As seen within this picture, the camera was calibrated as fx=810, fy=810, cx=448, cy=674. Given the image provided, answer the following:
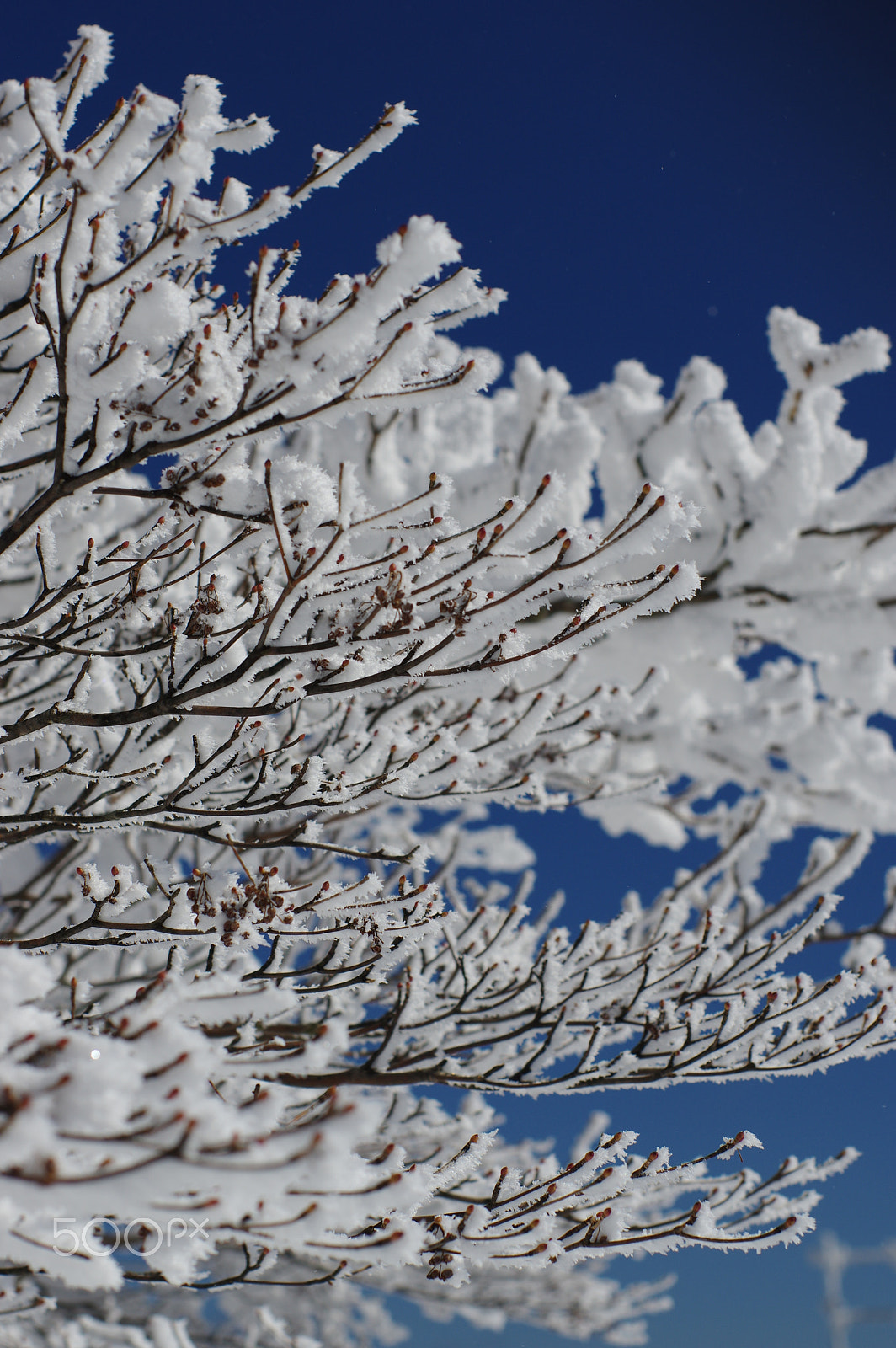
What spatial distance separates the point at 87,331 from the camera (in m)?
1.68

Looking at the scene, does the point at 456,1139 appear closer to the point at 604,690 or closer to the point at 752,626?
the point at 604,690

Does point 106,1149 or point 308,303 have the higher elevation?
point 308,303

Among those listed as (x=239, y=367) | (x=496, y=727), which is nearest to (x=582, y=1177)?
(x=496, y=727)

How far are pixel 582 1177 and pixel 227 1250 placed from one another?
3.93 metres

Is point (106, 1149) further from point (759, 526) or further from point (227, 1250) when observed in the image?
point (227, 1250)

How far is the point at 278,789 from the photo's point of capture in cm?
228

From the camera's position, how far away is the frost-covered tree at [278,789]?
1234 mm

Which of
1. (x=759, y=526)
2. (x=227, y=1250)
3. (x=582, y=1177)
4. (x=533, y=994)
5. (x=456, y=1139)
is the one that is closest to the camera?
(x=582, y=1177)

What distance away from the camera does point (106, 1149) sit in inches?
41.6

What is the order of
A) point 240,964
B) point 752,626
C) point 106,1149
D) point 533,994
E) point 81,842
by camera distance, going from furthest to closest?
point 752,626 < point 81,842 < point 533,994 < point 240,964 < point 106,1149

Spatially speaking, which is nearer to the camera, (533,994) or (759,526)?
(533,994)

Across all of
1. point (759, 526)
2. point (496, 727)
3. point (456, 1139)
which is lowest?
point (456, 1139)

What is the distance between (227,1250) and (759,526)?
5.36 meters

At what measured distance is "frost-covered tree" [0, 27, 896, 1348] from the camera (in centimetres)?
123
